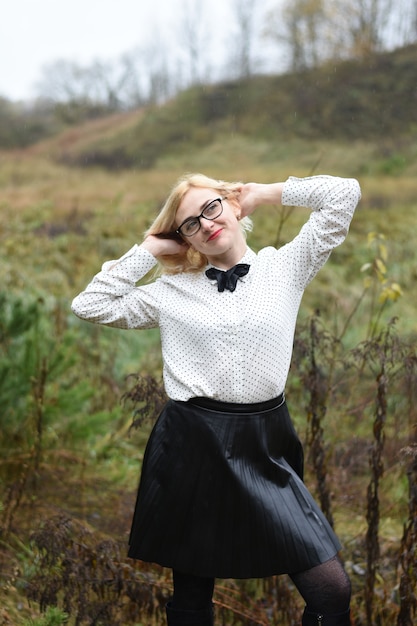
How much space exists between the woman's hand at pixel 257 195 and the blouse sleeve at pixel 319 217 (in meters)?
0.05

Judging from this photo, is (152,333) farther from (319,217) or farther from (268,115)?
(268,115)

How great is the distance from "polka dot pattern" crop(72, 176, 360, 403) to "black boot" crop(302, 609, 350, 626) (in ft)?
2.02

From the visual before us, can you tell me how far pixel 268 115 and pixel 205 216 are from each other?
21.9m

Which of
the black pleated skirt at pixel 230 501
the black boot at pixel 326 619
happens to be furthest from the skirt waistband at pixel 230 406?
the black boot at pixel 326 619

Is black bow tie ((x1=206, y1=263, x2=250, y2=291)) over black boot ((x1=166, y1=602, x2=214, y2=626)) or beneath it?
over

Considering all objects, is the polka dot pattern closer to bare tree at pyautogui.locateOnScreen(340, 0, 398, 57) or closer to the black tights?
the black tights

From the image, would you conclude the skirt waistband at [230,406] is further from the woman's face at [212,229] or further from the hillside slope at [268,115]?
the hillside slope at [268,115]

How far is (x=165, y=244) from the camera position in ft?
8.14

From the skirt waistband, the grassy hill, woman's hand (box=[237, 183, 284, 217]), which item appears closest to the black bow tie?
woman's hand (box=[237, 183, 284, 217])

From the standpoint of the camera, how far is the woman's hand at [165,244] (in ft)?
8.11

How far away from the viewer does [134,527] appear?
2.45 m

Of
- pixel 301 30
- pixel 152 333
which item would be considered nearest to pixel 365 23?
pixel 301 30

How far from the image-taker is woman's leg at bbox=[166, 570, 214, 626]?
237cm

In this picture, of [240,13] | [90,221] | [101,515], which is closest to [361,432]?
[101,515]
